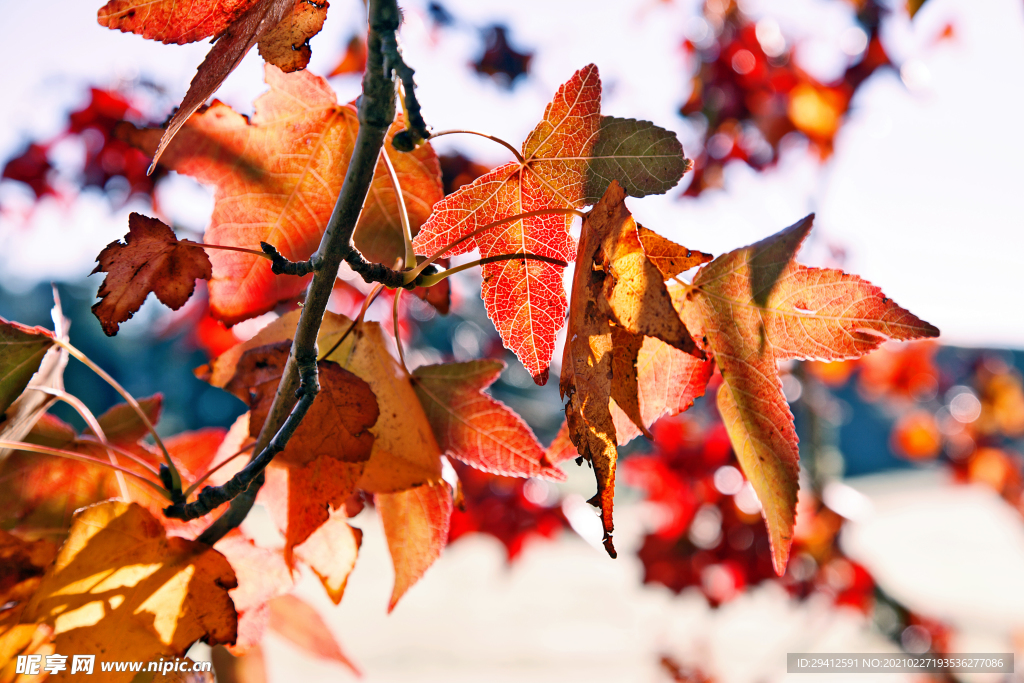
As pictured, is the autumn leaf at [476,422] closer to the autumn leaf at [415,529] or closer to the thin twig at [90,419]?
the autumn leaf at [415,529]

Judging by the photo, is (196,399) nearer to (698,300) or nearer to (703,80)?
(703,80)

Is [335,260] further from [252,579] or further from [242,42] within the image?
[252,579]

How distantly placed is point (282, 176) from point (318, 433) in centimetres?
20

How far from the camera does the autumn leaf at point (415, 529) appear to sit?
1.60ft

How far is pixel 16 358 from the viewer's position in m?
0.43

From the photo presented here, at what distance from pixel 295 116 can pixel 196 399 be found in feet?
24.0

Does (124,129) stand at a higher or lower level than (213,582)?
higher

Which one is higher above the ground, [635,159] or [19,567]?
[635,159]

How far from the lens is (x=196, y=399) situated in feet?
22.6

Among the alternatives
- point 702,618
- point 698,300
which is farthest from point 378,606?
point 698,300

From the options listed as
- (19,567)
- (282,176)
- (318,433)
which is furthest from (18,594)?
(282,176)

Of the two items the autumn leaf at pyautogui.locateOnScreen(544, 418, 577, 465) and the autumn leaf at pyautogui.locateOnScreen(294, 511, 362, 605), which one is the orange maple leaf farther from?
the autumn leaf at pyautogui.locateOnScreen(294, 511, 362, 605)

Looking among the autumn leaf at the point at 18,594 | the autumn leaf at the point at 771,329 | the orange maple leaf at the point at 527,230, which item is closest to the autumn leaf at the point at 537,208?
the orange maple leaf at the point at 527,230

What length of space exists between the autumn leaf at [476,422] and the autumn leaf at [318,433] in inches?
2.9
